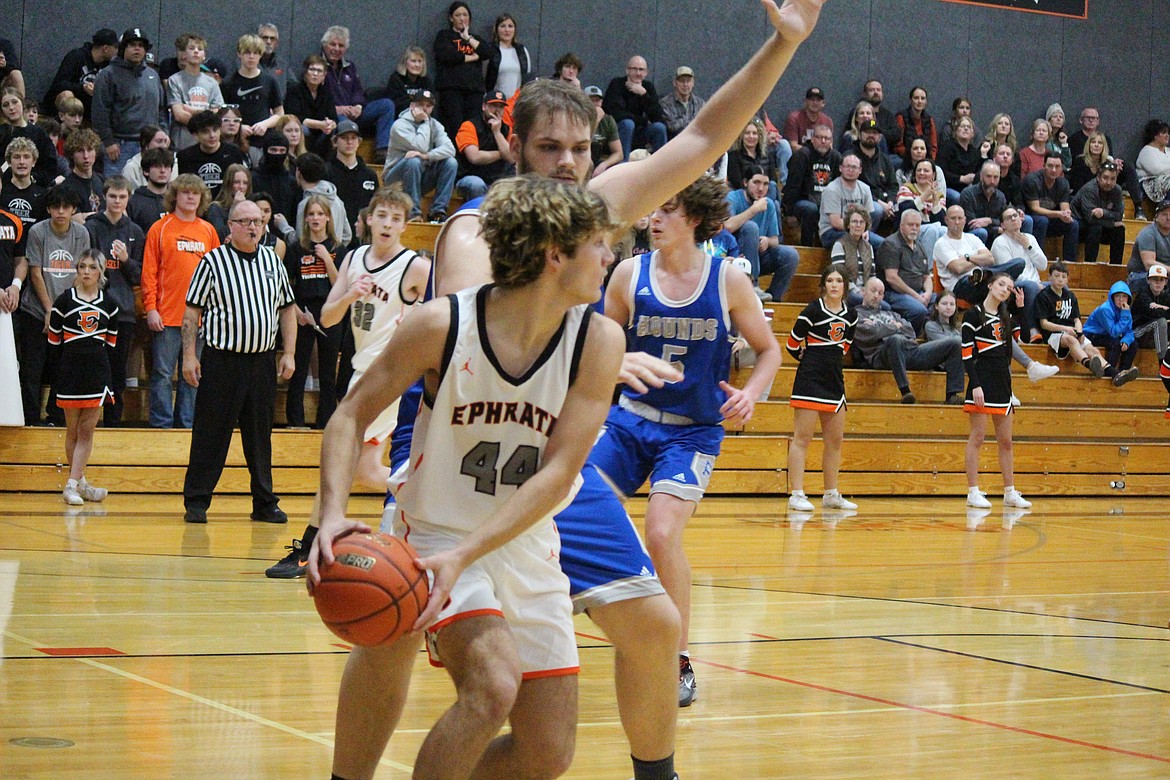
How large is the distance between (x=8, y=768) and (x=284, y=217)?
29.3ft

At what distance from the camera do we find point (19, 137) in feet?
36.5

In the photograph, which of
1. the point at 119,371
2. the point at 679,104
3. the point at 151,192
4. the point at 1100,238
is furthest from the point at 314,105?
the point at 1100,238

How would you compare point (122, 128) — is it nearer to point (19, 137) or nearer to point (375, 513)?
point (19, 137)

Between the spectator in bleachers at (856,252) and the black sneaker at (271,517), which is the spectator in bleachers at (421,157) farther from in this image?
the black sneaker at (271,517)

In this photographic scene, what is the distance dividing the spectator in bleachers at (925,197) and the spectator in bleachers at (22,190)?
9.10 m

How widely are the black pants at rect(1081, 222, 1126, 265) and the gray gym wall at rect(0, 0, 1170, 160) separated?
2.60 metres

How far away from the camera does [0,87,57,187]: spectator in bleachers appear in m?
11.4

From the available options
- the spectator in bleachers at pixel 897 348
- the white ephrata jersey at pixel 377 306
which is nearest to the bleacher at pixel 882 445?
the spectator in bleachers at pixel 897 348

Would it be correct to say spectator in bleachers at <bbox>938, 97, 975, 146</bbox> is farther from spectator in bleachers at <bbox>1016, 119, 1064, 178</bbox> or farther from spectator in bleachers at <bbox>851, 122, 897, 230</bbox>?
spectator in bleachers at <bbox>851, 122, 897, 230</bbox>

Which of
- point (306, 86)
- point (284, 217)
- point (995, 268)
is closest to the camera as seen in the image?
point (284, 217)

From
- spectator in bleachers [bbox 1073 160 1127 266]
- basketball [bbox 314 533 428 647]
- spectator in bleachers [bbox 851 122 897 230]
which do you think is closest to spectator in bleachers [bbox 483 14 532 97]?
spectator in bleachers [bbox 851 122 897 230]

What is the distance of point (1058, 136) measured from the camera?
61.7 feet

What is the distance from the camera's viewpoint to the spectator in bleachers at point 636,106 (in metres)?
15.5

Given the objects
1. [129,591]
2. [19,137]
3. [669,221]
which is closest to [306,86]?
[19,137]
